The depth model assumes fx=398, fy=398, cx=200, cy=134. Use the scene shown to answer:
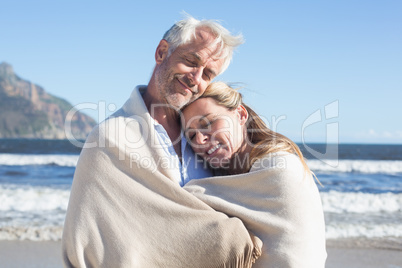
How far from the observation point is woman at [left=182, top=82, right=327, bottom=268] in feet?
6.79

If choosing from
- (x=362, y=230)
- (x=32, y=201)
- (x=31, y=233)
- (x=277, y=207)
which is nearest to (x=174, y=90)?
(x=277, y=207)

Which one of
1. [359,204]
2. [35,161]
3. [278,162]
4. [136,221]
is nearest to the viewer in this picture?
[136,221]

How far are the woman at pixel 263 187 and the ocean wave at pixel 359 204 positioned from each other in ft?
19.1

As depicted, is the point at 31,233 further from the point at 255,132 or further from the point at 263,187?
the point at 263,187

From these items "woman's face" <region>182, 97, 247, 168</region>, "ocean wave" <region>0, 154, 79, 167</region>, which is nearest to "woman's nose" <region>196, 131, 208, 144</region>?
"woman's face" <region>182, 97, 247, 168</region>

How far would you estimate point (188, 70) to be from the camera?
2.41 meters

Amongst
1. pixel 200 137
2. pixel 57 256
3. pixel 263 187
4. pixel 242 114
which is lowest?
pixel 57 256

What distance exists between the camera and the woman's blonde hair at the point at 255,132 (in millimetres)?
2342

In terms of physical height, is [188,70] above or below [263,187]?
above

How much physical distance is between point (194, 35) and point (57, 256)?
3.46 meters

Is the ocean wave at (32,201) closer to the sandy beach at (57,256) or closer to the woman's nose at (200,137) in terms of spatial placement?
the sandy beach at (57,256)

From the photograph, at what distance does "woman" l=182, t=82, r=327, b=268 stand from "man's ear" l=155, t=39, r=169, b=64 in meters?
0.36

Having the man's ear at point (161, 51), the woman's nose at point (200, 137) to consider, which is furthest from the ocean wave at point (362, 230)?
the man's ear at point (161, 51)

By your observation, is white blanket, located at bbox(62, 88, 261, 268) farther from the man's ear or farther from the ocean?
the ocean
